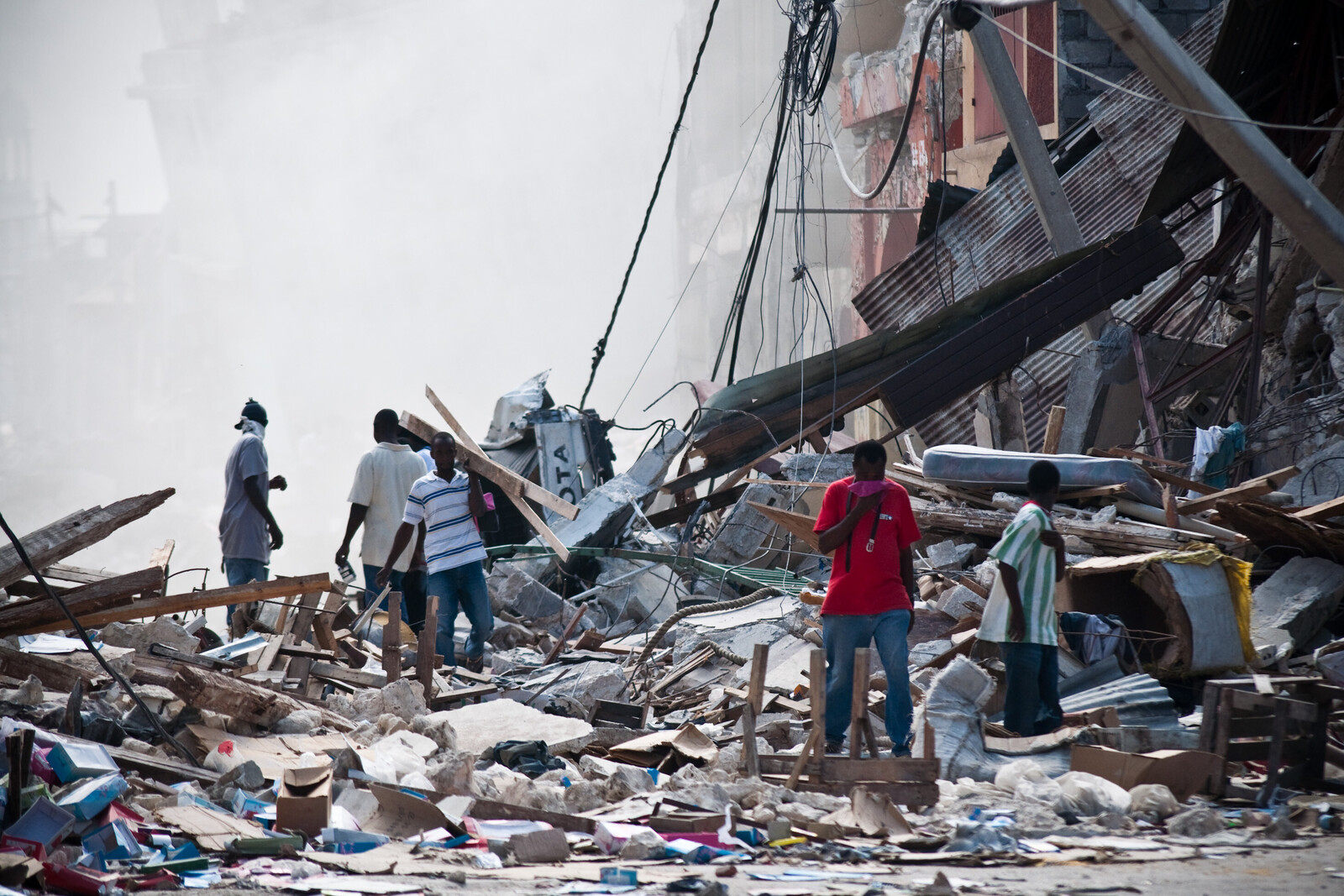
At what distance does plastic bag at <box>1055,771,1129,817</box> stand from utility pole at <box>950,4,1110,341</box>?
24.7ft

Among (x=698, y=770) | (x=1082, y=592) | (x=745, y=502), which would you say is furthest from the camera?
(x=745, y=502)

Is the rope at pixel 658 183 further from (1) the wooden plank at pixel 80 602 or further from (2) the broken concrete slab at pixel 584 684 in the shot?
(1) the wooden plank at pixel 80 602

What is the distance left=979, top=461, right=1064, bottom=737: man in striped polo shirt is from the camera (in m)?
5.71

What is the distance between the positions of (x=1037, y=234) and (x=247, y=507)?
10033 mm

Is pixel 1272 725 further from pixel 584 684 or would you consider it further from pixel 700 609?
pixel 700 609

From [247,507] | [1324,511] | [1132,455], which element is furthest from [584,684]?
[1132,455]

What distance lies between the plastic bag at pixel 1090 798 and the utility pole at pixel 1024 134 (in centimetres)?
754

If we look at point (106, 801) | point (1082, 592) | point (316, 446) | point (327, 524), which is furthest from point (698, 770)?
point (316, 446)

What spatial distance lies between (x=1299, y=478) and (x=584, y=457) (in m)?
7.29

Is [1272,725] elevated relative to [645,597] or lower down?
lower down

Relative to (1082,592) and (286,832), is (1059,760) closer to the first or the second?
(1082,592)

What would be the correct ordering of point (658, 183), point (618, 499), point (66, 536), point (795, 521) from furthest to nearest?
point (658, 183) → point (618, 499) → point (795, 521) → point (66, 536)

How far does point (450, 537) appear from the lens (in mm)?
7480

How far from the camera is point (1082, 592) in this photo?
7.32m
